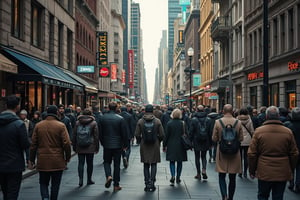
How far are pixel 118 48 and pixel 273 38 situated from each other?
8754 centimetres

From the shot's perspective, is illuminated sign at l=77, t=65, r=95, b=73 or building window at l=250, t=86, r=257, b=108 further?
illuminated sign at l=77, t=65, r=95, b=73

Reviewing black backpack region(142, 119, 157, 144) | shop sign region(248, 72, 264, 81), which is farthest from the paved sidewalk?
shop sign region(248, 72, 264, 81)

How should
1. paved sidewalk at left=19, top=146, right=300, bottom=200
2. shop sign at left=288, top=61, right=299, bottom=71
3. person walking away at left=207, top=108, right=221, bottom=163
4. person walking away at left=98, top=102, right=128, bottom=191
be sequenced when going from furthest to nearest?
shop sign at left=288, top=61, right=299, bottom=71 < person walking away at left=207, top=108, right=221, bottom=163 < person walking away at left=98, top=102, right=128, bottom=191 < paved sidewalk at left=19, top=146, right=300, bottom=200

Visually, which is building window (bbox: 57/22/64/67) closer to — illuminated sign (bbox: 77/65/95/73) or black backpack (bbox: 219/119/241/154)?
illuminated sign (bbox: 77/65/95/73)

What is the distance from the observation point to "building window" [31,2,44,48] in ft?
76.0

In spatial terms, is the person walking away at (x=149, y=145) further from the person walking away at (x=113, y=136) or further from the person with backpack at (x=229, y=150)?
the person with backpack at (x=229, y=150)

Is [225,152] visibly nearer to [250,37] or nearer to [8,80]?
[8,80]

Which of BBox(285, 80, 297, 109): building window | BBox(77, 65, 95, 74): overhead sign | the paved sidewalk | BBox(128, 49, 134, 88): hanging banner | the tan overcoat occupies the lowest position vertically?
the paved sidewalk

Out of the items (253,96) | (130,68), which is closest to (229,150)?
(253,96)

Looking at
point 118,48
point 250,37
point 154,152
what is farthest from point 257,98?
point 118,48

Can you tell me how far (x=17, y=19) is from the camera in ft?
65.8

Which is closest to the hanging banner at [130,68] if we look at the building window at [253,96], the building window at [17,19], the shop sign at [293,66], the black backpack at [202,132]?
the building window at [253,96]

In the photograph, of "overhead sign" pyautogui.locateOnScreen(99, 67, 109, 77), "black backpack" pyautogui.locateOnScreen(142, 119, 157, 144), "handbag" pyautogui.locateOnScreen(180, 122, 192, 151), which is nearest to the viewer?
"black backpack" pyautogui.locateOnScreen(142, 119, 157, 144)

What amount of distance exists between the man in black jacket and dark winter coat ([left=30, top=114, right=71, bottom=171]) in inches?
30.2
